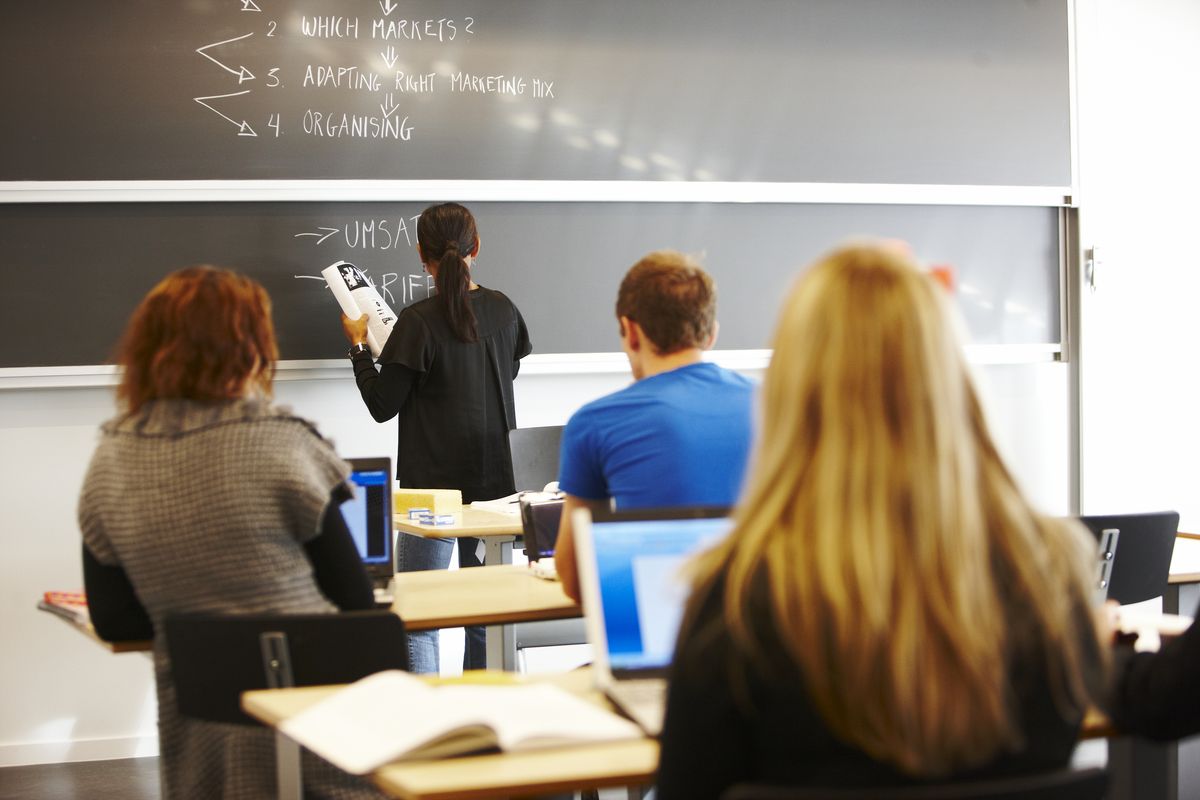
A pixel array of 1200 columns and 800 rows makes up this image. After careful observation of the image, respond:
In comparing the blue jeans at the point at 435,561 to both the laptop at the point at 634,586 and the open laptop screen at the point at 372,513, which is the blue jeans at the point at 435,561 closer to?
the open laptop screen at the point at 372,513

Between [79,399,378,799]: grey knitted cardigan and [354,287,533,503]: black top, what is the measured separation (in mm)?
1839

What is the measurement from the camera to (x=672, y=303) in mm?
2277

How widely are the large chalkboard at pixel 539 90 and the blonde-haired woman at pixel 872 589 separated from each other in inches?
136

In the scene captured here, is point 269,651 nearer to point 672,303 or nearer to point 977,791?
point 672,303

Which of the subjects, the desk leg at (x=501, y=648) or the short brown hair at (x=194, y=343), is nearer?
the short brown hair at (x=194, y=343)

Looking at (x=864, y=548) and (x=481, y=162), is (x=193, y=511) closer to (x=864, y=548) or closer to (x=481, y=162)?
(x=864, y=548)

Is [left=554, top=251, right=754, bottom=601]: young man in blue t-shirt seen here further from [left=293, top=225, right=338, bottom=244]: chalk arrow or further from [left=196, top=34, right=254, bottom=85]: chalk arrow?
[left=196, top=34, right=254, bottom=85]: chalk arrow

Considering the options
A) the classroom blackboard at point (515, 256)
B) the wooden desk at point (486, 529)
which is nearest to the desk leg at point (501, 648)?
the wooden desk at point (486, 529)

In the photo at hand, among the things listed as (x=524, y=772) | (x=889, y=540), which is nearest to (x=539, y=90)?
(x=524, y=772)

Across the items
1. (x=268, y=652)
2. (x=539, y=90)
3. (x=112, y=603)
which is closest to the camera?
(x=268, y=652)

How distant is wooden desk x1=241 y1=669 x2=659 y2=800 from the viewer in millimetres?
1371

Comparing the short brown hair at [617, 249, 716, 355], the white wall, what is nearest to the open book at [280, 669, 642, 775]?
the short brown hair at [617, 249, 716, 355]

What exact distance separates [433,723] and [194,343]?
0.89 m

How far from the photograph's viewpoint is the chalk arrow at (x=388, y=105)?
430cm
